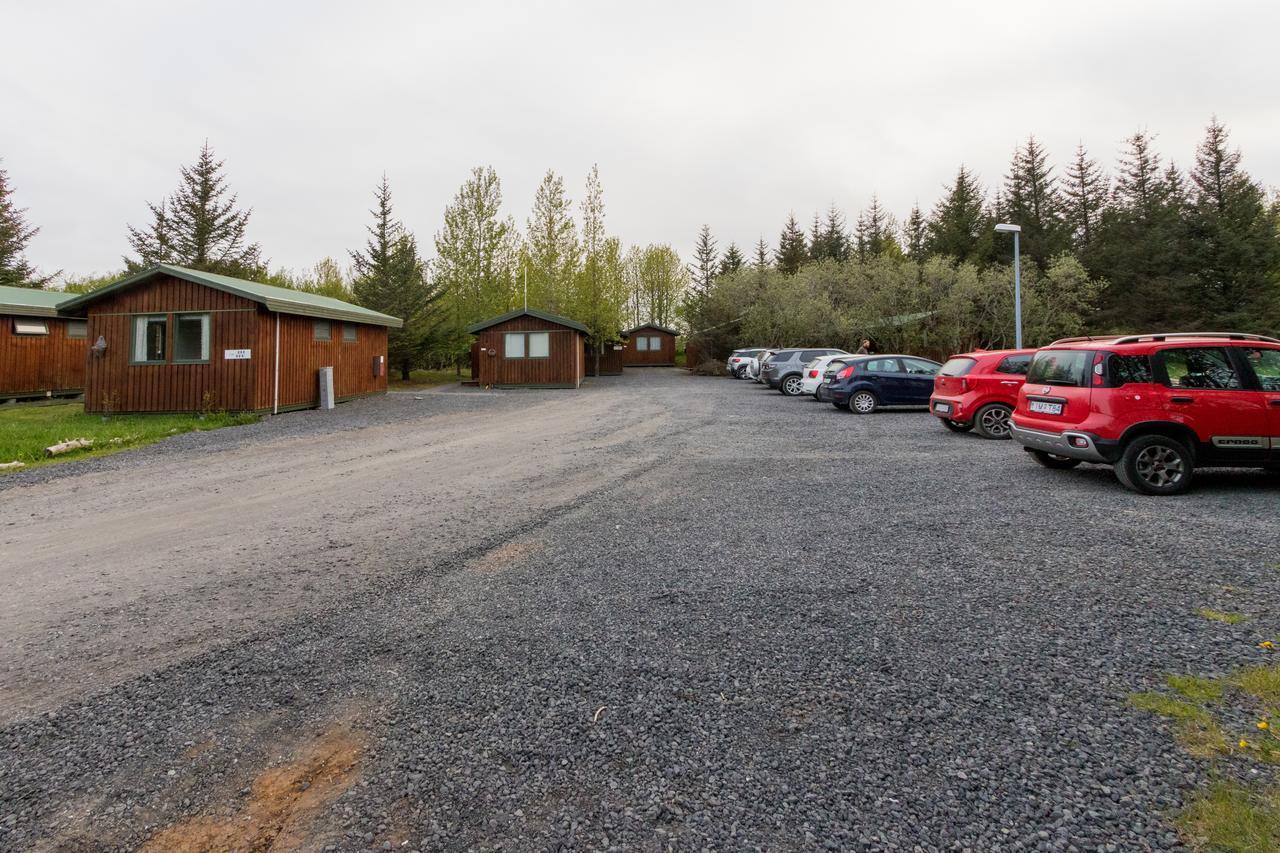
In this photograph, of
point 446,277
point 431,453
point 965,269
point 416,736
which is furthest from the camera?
point 446,277

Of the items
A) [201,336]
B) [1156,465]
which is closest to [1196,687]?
[1156,465]

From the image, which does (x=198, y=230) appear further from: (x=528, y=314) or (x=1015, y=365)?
(x=1015, y=365)

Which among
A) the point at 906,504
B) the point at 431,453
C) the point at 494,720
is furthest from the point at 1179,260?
the point at 494,720

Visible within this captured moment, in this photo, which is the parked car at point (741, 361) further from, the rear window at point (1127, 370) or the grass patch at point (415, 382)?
the rear window at point (1127, 370)

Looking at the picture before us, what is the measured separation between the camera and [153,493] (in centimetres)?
733

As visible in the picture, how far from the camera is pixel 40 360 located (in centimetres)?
1889

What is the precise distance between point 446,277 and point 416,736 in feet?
117

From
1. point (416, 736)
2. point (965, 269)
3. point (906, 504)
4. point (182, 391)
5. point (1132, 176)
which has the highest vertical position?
point (1132, 176)

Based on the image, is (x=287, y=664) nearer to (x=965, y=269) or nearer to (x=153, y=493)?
(x=153, y=493)

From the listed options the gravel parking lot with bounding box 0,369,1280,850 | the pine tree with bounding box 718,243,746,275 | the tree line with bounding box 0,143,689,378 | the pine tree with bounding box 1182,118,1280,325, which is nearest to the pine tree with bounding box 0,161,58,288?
the tree line with bounding box 0,143,689,378

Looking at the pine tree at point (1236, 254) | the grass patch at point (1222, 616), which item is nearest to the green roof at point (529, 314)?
the grass patch at point (1222, 616)

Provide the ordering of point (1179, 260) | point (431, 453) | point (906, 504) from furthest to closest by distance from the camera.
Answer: point (1179, 260) < point (431, 453) < point (906, 504)

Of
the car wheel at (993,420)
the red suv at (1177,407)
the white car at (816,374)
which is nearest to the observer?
the red suv at (1177,407)

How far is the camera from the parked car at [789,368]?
22391 mm
